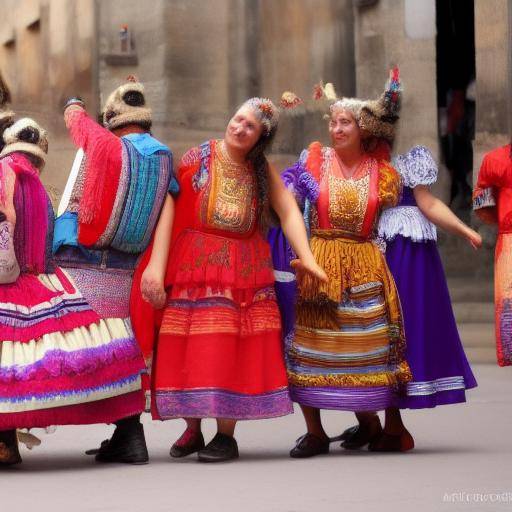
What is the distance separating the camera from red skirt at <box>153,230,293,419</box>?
7.81 metres

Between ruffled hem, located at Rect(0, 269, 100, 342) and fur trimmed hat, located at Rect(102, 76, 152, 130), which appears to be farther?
fur trimmed hat, located at Rect(102, 76, 152, 130)

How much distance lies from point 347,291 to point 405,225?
0.46 m

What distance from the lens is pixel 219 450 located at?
7.84 m

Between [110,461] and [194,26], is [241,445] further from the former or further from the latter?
[194,26]

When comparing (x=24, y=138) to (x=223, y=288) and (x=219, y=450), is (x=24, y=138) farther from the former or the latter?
(x=219, y=450)

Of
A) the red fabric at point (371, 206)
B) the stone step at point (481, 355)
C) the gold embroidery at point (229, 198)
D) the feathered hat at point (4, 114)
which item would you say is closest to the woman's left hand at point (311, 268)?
the gold embroidery at point (229, 198)

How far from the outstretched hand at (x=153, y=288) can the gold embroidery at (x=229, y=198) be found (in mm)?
405

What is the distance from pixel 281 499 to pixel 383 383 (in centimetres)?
169

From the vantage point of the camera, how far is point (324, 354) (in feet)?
26.7

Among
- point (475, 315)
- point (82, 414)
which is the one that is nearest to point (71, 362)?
point (82, 414)

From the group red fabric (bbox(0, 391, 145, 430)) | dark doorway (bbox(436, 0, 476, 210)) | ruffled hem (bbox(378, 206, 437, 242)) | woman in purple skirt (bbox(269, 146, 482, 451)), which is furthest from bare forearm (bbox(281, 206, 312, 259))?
dark doorway (bbox(436, 0, 476, 210))

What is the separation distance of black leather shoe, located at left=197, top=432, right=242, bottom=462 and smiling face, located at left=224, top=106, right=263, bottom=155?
1.34 metres

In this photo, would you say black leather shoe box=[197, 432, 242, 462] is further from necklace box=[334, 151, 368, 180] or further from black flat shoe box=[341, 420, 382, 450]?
necklace box=[334, 151, 368, 180]

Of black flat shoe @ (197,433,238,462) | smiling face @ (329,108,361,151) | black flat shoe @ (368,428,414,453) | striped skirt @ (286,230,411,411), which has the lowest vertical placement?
black flat shoe @ (368,428,414,453)
